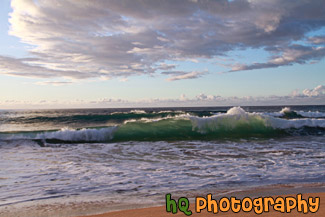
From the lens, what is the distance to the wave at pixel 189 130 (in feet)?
49.2

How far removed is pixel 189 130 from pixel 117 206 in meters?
13.8

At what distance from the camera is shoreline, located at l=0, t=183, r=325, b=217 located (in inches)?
133

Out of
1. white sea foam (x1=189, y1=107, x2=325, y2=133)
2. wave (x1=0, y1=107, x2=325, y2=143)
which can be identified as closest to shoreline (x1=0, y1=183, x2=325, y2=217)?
wave (x1=0, y1=107, x2=325, y2=143)

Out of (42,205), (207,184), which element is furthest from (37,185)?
(207,184)

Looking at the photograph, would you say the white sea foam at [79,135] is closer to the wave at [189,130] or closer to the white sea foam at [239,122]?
the wave at [189,130]

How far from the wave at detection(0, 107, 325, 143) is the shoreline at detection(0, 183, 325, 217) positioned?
1004cm

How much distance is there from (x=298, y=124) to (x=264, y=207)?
61.6 feet

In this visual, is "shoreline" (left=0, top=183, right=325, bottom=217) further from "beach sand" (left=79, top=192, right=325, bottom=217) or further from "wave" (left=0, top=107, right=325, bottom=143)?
"wave" (left=0, top=107, right=325, bottom=143)

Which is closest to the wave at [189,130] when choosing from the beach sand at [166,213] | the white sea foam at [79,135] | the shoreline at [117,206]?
the white sea foam at [79,135]

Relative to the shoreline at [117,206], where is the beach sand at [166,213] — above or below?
above

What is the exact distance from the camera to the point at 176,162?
7.41 m

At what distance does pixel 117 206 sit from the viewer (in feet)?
12.3

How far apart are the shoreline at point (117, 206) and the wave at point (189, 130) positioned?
10.0m

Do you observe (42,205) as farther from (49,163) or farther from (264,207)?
(49,163)
